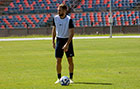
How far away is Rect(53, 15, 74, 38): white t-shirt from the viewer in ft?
35.7

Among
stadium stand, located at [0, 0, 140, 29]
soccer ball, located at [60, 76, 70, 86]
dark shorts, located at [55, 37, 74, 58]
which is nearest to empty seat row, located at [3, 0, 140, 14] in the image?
stadium stand, located at [0, 0, 140, 29]

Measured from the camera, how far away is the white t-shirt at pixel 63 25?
35.7 feet

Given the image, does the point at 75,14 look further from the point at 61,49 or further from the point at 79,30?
the point at 61,49

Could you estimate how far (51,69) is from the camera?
14.8 meters

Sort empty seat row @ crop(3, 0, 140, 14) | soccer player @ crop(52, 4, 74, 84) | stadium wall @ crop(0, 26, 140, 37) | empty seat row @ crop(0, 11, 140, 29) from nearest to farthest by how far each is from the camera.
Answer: soccer player @ crop(52, 4, 74, 84) < stadium wall @ crop(0, 26, 140, 37) < empty seat row @ crop(0, 11, 140, 29) < empty seat row @ crop(3, 0, 140, 14)

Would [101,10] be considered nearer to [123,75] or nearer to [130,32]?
[130,32]

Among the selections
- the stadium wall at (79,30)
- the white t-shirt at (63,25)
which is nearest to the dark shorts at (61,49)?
the white t-shirt at (63,25)

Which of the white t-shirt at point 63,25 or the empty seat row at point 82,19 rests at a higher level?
the white t-shirt at point 63,25

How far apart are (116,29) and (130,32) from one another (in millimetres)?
1707

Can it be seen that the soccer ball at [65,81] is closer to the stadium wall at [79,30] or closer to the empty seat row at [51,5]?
the stadium wall at [79,30]

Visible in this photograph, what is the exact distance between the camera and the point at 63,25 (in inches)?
430

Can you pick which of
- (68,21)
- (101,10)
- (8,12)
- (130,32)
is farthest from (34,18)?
(68,21)

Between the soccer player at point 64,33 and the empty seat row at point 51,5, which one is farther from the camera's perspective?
the empty seat row at point 51,5

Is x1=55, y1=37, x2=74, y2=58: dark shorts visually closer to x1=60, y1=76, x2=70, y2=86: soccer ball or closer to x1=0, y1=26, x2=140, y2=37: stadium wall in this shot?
x1=60, y1=76, x2=70, y2=86: soccer ball
